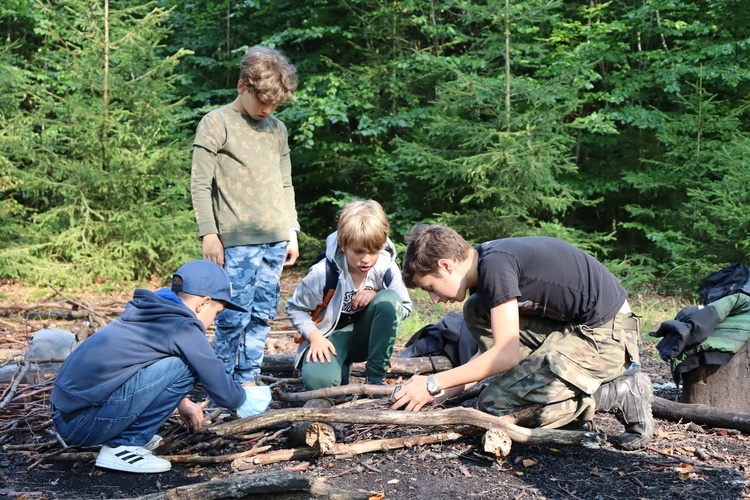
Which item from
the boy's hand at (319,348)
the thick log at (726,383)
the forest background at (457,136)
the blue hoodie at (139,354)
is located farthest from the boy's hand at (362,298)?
the forest background at (457,136)

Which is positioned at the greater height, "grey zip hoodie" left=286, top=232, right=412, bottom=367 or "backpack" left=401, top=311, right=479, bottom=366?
"grey zip hoodie" left=286, top=232, right=412, bottom=367

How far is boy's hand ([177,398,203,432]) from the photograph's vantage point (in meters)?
3.28

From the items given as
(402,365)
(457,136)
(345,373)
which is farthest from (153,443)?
(457,136)

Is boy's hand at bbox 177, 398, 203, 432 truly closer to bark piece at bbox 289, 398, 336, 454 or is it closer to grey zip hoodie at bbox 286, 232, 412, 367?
bark piece at bbox 289, 398, 336, 454

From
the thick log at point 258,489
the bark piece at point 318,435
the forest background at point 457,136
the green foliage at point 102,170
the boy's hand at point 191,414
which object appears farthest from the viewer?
the green foliage at point 102,170

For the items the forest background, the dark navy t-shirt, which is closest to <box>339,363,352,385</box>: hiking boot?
the dark navy t-shirt

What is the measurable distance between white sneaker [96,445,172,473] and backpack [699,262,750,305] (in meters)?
3.17

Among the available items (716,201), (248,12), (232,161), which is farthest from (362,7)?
(232,161)

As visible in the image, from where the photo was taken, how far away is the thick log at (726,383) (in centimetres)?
384

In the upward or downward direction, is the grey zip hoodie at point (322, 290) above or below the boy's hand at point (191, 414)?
above

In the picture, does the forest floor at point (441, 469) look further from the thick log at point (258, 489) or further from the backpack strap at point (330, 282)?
the backpack strap at point (330, 282)

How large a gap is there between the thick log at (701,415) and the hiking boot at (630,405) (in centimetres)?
51

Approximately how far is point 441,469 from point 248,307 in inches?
68.0

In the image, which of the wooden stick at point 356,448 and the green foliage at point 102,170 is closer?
the wooden stick at point 356,448
